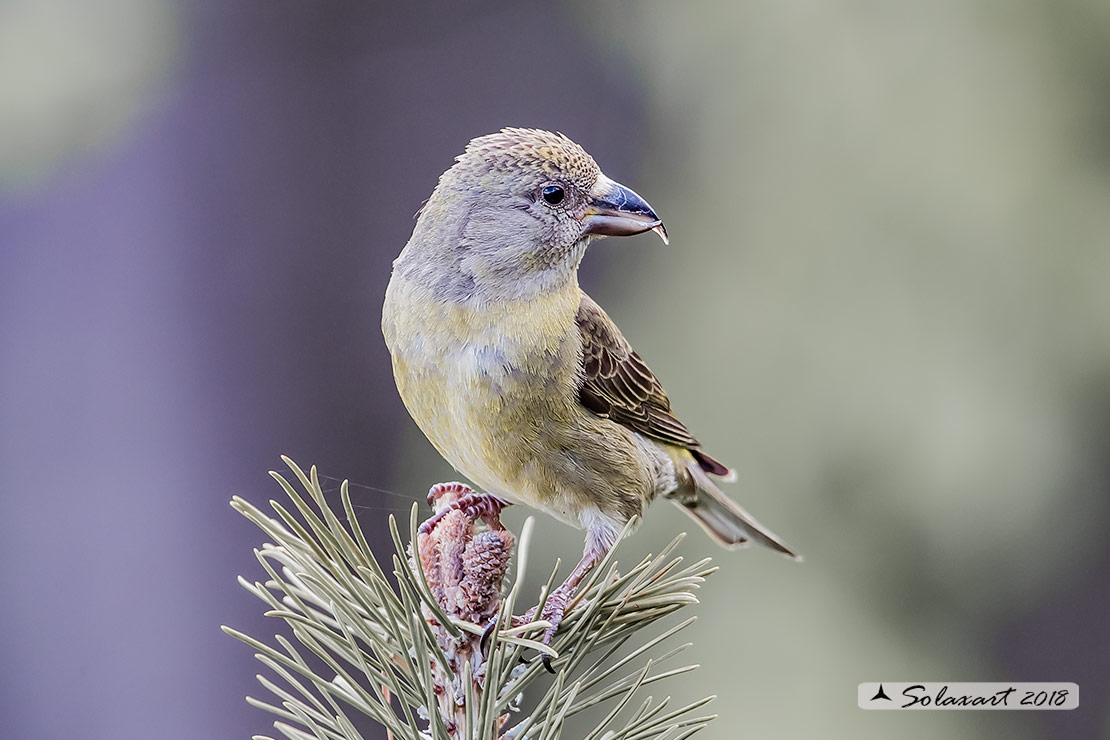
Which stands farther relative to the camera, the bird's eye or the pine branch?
the bird's eye

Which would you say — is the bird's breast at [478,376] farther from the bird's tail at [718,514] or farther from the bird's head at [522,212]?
the bird's tail at [718,514]

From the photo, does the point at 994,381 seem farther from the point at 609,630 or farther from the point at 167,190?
the point at 167,190

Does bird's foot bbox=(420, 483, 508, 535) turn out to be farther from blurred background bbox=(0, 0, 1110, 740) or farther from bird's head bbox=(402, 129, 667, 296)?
blurred background bbox=(0, 0, 1110, 740)

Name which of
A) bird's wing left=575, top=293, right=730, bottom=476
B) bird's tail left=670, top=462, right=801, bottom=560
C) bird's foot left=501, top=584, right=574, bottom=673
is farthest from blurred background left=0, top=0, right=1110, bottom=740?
bird's foot left=501, top=584, right=574, bottom=673

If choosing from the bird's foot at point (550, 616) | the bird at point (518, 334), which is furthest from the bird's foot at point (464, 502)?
the bird's foot at point (550, 616)

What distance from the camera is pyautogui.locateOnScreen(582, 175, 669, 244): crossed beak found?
4.96ft

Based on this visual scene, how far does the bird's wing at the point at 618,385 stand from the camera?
1.64 meters

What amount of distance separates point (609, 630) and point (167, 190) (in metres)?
2.18

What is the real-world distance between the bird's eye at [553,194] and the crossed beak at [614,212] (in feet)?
0.14

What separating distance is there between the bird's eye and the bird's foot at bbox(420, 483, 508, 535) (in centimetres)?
45

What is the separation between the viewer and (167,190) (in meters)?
2.96

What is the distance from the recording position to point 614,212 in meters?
1.54

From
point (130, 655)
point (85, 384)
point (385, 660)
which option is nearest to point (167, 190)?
point (85, 384)
